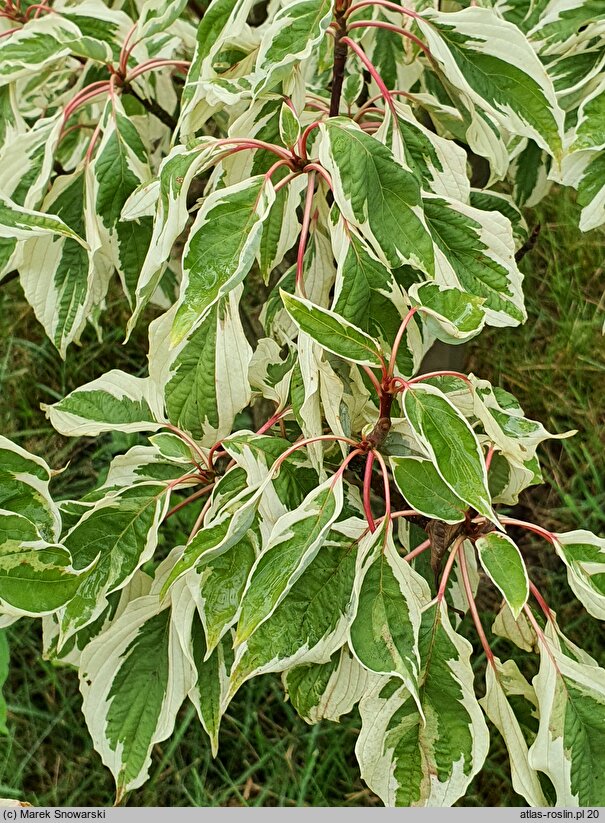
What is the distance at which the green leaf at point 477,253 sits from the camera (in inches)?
29.0

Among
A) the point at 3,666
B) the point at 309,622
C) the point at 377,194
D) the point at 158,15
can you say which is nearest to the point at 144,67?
the point at 158,15

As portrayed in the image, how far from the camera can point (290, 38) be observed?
25.9 inches

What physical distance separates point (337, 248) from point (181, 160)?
0.14m

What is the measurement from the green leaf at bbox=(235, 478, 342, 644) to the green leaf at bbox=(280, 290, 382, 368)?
11 centimetres

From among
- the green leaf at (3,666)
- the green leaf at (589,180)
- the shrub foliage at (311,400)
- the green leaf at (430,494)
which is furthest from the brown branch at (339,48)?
the green leaf at (3,666)

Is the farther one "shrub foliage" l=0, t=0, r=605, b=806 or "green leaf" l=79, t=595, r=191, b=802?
"green leaf" l=79, t=595, r=191, b=802

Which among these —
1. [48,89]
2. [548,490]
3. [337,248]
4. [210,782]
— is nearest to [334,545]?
[337,248]

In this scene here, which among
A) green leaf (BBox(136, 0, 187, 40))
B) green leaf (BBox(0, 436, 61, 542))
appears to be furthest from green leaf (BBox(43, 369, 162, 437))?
green leaf (BBox(136, 0, 187, 40))

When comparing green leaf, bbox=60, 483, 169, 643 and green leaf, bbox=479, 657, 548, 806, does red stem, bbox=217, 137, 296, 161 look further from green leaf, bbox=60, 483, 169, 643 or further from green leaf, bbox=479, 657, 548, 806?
green leaf, bbox=479, 657, 548, 806

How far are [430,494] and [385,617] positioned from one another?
101mm

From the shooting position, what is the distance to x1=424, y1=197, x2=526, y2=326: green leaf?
737 mm

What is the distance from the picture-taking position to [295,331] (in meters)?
0.91

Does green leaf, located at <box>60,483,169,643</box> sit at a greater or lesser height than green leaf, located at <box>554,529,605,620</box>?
greater

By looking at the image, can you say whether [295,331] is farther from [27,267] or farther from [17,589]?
[17,589]
